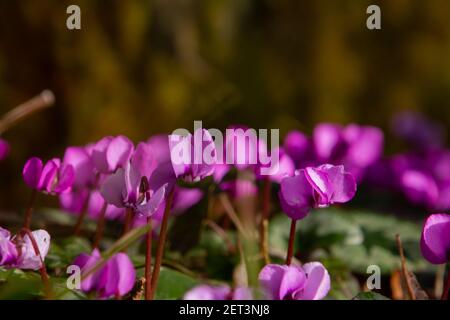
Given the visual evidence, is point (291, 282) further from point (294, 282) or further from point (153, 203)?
point (153, 203)

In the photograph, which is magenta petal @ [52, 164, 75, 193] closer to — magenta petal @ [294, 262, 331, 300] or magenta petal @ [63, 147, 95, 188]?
magenta petal @ [63, 147, 95, 188]

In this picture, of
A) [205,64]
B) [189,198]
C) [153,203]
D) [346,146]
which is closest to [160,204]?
[153,203]

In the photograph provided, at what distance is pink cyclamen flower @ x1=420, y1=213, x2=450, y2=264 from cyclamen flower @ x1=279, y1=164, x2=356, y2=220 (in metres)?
0.06

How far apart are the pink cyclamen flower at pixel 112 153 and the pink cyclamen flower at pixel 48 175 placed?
25 millimetres

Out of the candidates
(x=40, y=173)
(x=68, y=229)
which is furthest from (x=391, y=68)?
(x=40, y=173)

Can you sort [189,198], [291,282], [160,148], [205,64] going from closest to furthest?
1. [291,282]
2. [160,148]
3. [189,198]
4. [205,64]

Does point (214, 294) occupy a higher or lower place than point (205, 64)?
lower

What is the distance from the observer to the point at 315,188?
602 mm

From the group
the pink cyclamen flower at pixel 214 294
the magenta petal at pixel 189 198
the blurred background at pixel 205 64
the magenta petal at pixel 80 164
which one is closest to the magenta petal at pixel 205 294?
the pink cyclamen flower at pixel 214 294

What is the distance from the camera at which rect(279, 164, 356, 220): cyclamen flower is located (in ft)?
1.98

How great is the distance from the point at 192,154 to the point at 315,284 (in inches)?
5.0

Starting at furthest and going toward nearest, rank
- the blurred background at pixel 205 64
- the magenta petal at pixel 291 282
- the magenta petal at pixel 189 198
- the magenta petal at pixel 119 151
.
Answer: the blurred background at pixel 205 64, the magenta petal at pixel 189 198, the magenta petal at pixel 119 151, the magenta petal at pixel 291 282

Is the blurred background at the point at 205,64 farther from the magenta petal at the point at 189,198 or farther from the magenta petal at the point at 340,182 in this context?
the magenta petal at the point at 340,182

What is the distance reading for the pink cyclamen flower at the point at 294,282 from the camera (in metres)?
0.58
